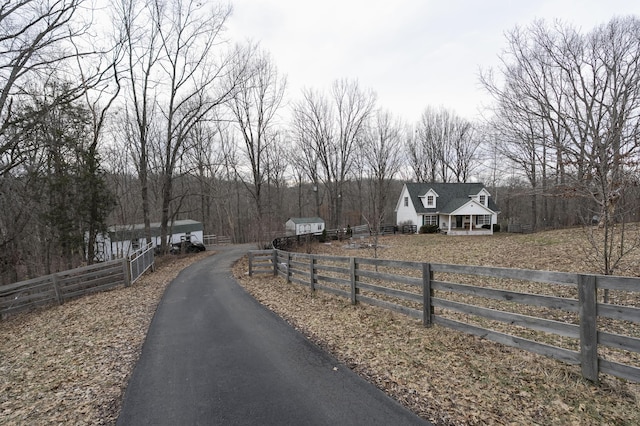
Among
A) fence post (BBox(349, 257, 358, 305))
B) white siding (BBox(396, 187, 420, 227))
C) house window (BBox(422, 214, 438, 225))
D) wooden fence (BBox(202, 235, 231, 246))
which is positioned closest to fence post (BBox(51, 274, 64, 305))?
fence post (BBox(349, 257, 358, 305))

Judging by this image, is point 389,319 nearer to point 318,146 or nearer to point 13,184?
point 13,184

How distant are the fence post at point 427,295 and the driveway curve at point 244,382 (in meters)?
1.77

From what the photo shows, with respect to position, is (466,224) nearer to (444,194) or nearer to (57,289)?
(444,194)

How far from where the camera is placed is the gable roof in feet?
107

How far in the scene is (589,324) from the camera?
126 inches

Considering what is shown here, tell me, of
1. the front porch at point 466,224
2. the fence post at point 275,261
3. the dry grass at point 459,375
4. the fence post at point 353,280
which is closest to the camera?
the dry grass at point 459,375

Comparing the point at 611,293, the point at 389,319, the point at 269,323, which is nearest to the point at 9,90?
the point at 269,323

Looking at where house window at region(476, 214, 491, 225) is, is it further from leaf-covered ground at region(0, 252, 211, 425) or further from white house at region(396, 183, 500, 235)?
leaf-covered ground at region(0, 252, 211, 425)

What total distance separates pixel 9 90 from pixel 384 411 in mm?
13889

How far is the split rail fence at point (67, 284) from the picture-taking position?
10.6 m

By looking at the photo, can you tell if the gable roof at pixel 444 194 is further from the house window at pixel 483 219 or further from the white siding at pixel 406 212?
the house window at pixel 483 219

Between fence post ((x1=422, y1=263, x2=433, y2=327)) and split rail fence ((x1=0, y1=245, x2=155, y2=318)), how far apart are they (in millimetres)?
11004

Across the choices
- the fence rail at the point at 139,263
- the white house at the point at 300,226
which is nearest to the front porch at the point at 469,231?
the white house at the point at 300,226

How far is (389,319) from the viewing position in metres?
5.83
